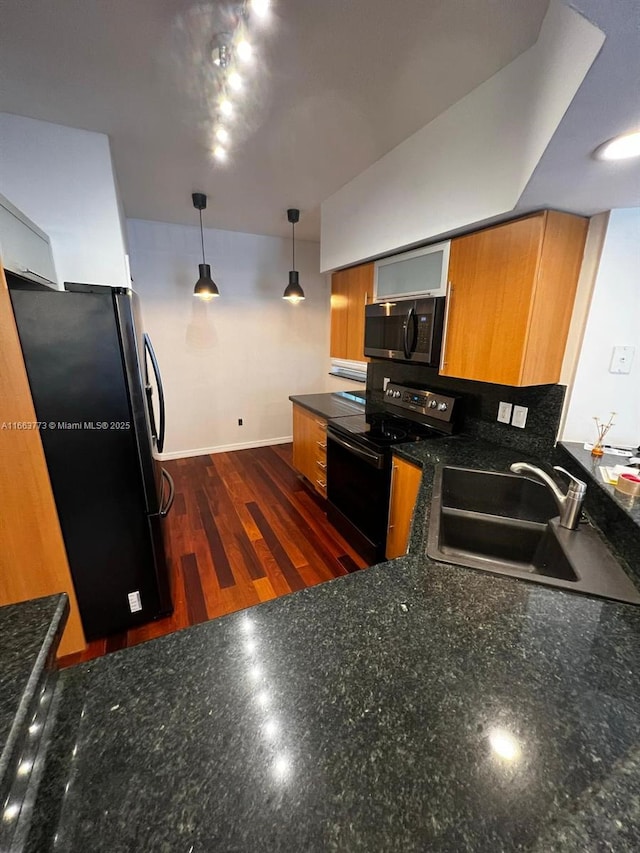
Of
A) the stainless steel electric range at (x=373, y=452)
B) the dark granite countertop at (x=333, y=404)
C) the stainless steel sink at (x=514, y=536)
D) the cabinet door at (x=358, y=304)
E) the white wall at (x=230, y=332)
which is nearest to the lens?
the stainless steel sink at (x=514, y=536)

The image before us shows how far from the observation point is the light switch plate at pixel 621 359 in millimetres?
1547

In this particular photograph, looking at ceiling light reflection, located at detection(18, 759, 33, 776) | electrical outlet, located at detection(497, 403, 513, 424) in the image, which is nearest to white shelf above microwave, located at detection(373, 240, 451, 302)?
electrical outlet, located at detection(497, 403, 513, 424)

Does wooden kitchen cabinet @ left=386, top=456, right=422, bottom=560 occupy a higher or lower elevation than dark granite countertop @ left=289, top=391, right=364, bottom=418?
lower

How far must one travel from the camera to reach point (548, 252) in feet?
4.68

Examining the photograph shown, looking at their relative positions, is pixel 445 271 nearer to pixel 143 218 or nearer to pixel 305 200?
pixel 305 200

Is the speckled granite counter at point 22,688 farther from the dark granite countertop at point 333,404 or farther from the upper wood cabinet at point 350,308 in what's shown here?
the upper wood cabinet at point 350,308

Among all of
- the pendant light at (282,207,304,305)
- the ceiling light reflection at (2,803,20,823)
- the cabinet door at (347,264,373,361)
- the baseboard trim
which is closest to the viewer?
the ceiling light reflection at (2,803,20,823)

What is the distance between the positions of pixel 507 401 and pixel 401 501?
0.82m

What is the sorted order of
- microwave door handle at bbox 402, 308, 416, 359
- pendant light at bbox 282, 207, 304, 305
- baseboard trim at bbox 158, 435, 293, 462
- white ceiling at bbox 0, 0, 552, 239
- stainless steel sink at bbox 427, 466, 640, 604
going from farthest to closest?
1. baseboard trim at bbox 158, 435, 293, 462
2. pendant light at bbox 282, 207, 304, 305
3. microwave door handle at bbox 402, 308, 416, 359
4. white ceiling at bbox 0, 0, 552, 239
5. stainless steel sink at bbox 427, 466, 640, 604

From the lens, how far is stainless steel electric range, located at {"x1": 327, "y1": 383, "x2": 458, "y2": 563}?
6.85ft

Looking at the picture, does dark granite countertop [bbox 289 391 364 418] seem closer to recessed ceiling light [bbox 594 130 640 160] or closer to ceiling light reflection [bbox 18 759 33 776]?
recessed ceiling light [bbox 594 130 640 160]

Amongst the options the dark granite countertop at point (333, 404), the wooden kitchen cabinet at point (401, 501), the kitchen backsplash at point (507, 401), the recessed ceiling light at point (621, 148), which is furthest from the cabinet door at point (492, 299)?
the dark granite countertop at point (333, 404)

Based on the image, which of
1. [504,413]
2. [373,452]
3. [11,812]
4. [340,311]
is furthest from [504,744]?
[340,311]

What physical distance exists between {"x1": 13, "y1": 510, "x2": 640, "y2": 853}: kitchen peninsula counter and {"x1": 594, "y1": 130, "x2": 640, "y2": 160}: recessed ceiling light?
1.21 metres
